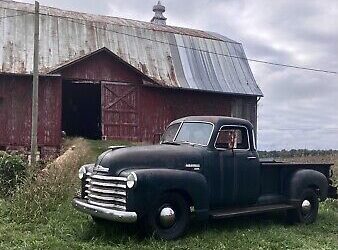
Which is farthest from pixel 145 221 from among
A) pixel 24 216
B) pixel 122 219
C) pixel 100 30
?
pixel 100 30

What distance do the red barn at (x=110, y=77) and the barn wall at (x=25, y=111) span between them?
40 mm

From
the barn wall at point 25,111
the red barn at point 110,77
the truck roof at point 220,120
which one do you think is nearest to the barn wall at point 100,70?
the red barn at point 110,77

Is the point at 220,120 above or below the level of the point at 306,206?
above

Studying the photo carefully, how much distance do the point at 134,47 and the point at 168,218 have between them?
56.1 ft

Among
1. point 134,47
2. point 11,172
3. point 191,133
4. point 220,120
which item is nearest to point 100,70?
point 134,47

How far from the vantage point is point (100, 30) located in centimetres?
2289

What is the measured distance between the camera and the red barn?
64.8ft

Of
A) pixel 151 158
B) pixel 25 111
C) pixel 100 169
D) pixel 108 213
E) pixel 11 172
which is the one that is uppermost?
pixel 25 111

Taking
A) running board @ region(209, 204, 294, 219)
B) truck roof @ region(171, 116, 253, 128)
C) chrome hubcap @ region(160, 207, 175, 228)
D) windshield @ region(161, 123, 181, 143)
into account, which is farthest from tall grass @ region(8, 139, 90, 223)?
running board @ region(209, 204, 294, 219)

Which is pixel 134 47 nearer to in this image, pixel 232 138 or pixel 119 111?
pixel 119 111

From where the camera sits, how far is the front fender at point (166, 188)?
6.94 metres

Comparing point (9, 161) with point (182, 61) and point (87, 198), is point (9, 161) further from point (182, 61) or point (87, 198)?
point (182, 61)

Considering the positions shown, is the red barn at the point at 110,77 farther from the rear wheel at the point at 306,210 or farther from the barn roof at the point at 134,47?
the rear wheel at the point at 306,210

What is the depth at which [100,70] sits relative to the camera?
20984mm
